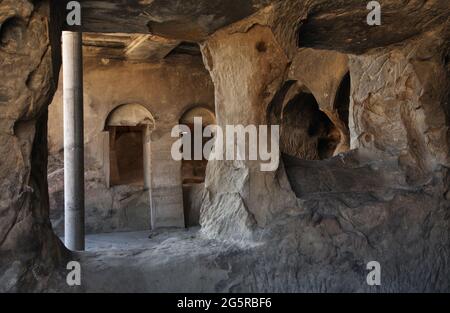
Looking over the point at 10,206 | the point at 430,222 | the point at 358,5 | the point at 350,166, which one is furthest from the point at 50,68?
the point at 430,222

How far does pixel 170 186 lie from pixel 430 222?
21.4ft

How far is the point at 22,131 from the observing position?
9.27 ft

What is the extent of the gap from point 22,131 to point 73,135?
3.75 metres

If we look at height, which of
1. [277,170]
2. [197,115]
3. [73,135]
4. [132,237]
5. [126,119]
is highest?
[197,115]

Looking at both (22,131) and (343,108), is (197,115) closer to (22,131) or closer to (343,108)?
(343,108)

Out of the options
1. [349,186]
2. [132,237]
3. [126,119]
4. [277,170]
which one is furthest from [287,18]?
[126,119]

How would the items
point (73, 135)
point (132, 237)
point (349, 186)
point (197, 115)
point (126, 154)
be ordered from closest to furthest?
point (349, 186) → point (73, 135) → point (132, 237) → point (197, 115) → point (126, 154)

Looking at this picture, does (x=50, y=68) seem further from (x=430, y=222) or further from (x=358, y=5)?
(x=430, y=222)

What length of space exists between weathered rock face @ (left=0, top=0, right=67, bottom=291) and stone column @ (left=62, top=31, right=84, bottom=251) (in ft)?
12.0

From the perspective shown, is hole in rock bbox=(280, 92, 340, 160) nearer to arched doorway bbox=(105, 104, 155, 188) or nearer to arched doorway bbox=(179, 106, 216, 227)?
arched doorway bbox=(179, 106, 216, 227)

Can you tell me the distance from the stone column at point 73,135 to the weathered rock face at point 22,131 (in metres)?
3.67


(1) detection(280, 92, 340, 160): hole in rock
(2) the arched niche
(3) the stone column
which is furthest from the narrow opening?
(3) the stone column

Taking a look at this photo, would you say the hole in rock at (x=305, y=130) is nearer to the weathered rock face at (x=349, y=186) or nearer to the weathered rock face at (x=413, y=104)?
the weathered rock face at (x=413, y=104)

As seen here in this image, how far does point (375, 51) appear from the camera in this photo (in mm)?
4430
